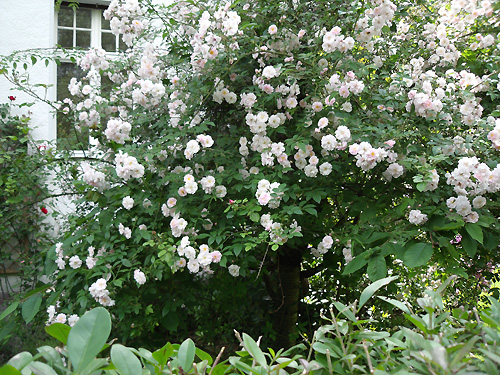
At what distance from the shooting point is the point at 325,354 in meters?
0.83

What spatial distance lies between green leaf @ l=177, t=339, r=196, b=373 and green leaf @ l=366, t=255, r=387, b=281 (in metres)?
1.45

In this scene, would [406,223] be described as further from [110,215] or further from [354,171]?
[110,215]

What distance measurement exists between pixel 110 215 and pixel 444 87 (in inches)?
74.6

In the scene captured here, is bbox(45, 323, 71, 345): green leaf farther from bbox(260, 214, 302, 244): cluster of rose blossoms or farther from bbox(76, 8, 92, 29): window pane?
bbox(76, 8, 92, 29): window pane

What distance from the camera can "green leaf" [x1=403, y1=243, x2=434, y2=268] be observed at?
6.86ft

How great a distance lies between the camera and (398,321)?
11.5 ft

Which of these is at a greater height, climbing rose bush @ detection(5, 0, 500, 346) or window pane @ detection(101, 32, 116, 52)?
window pane @ detection(101, 32, 116, 52)

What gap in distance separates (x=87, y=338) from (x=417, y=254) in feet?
5.66

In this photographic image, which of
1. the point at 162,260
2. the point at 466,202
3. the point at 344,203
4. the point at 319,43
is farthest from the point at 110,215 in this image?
the point at 466,202

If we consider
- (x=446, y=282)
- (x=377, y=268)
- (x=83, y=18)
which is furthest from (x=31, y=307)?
(x=83, y=18)

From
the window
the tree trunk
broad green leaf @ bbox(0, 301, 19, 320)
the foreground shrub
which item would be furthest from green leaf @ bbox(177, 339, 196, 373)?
the window

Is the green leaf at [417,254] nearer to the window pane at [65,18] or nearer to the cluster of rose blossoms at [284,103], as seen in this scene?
the cluster of rose blossoms at [284,103]

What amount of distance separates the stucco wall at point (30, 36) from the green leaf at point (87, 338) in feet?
16.6

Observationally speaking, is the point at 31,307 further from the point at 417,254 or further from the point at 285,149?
the point at 417,254
